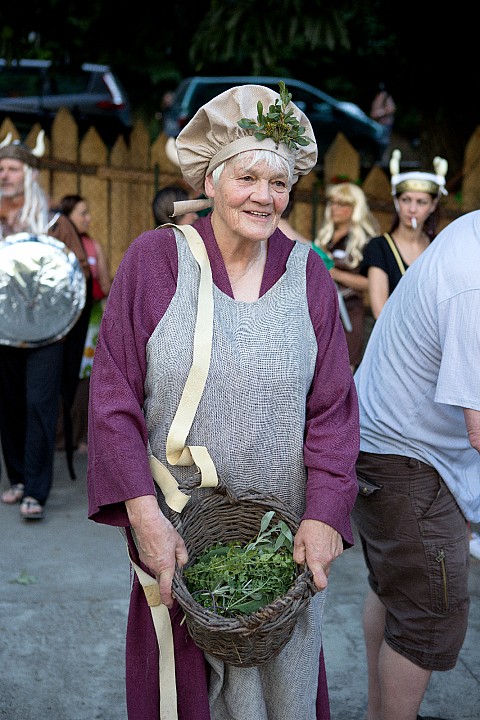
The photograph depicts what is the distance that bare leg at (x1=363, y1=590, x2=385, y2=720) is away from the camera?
3.37 meters

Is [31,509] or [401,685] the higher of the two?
[401,685]

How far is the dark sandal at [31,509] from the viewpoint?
5504 millimetres

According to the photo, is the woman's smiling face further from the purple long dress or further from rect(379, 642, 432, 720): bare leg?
rect(379, 642, 432, 720): bare leg

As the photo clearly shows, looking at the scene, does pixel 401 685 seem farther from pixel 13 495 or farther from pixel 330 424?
pixel 13 495

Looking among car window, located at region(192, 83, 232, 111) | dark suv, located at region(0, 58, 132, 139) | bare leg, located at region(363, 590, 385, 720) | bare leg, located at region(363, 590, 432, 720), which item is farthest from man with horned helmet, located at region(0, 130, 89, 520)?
car window, located at region(192, 83, 232, 111)

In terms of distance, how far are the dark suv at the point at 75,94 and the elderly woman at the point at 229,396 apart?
36.0ft

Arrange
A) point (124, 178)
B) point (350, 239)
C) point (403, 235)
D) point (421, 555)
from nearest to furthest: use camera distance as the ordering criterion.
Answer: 1. point (421, 555)
2. point (403, 235)
3. point (350, 239)
4. point (124, 178)

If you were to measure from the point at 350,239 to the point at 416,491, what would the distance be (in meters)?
3.66

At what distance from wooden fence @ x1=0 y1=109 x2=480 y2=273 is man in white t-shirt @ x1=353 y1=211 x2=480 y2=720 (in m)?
5.40

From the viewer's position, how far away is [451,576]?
9.88 feet

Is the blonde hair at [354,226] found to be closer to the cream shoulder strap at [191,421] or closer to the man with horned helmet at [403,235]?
the man with horned helmet at [403,235]

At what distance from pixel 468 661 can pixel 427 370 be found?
1604 millimetres

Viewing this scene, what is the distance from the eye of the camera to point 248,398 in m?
2.61

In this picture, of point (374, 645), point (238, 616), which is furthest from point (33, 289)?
point (238, 616)
